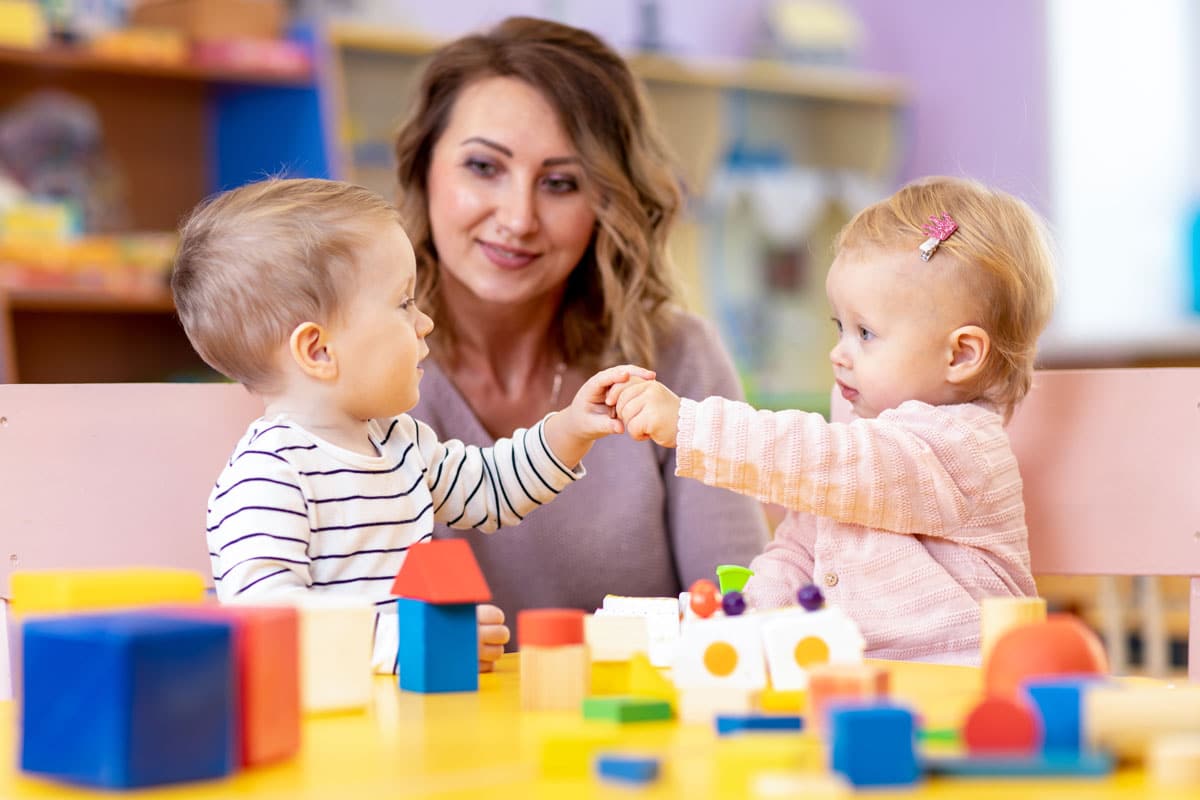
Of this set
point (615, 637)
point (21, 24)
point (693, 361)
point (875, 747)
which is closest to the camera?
point (875, 747)

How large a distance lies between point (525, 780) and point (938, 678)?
0.41 metres

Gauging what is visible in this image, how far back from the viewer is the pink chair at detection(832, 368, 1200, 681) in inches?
57.7

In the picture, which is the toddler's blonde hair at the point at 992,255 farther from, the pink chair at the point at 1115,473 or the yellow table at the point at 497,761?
the yellow table at the point at 497,761

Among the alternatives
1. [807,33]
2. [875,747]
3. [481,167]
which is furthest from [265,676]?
[807,33]

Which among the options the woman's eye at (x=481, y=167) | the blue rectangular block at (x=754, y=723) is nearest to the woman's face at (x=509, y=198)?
the woman's eye at (x=481, y=167)

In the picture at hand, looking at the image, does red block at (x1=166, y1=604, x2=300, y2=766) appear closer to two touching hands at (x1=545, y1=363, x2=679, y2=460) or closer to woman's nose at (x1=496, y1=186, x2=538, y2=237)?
two touching hands at (x1=545, y1=363, x2=679, y2=460)

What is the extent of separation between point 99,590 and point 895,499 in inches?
26.2

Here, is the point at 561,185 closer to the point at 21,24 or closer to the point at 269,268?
the point at 269,268

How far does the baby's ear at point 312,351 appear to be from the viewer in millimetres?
1205

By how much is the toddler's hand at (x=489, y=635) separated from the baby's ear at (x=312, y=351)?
0.24 meters

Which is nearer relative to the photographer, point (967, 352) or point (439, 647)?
point (439, 647)

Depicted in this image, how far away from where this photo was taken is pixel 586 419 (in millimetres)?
1339

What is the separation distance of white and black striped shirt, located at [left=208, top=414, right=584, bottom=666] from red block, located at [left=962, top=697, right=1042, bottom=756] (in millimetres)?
526

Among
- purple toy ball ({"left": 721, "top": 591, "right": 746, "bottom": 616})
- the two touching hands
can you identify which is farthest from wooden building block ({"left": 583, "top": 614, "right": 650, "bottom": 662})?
the two touching hands
